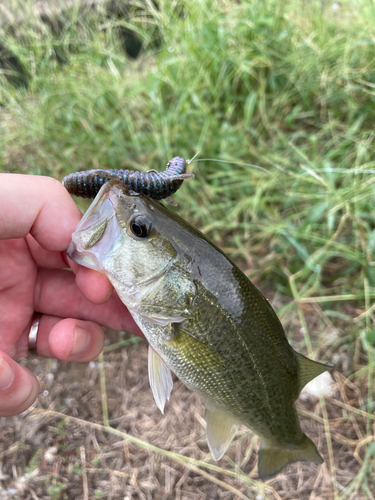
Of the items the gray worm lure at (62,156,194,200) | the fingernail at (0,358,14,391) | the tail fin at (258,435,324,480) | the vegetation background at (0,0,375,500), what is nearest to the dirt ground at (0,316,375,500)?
the vegetation background at (0,0,375,500)

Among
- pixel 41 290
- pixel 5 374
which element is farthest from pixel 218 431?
pixel 41 290

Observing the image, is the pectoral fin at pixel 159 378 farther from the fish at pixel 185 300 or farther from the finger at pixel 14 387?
the finger at pixel 14 387

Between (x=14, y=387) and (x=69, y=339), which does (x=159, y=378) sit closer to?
(x=69, y=339)

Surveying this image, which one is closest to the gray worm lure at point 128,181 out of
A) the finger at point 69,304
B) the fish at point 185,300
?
the fish at point 185,300

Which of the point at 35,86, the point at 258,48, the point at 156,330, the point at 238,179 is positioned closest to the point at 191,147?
the point at 238,179

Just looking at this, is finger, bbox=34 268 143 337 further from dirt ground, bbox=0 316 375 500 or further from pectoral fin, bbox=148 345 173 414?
dirt ground, bbox=0 316 375 500

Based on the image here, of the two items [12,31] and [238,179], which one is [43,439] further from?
[12,31]
